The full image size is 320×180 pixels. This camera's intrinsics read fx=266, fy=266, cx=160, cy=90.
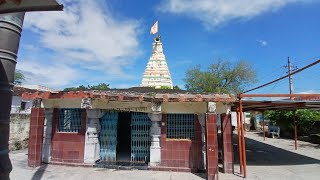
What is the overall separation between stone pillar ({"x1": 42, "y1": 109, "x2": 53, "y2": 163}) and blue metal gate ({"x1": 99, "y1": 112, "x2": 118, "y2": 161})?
2.27 meters

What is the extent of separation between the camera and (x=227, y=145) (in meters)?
10.7

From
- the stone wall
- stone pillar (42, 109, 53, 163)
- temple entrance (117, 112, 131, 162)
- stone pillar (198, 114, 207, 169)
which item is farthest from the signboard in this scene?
the stone wall

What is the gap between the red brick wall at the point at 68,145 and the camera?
1140 cm

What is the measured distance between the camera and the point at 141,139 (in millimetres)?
11523

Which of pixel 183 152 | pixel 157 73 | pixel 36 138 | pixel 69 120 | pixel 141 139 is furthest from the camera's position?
pixel 157 73

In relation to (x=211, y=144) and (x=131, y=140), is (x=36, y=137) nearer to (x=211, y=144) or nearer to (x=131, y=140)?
(x=131, y=140)

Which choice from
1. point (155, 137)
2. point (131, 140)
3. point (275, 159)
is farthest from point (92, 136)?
point (275, 159)

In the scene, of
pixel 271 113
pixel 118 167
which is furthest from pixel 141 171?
pixel 271 113

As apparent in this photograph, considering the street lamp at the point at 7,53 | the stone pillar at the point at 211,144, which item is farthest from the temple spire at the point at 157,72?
the street lamp at the point at 7,53

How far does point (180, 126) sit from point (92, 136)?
3778mm

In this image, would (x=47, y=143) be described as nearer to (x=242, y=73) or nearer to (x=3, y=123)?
(x=3, y=123)


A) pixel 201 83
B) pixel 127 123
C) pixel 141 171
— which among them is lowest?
pixel 141 171

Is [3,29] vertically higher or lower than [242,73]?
lower

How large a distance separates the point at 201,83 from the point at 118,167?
27931mm
